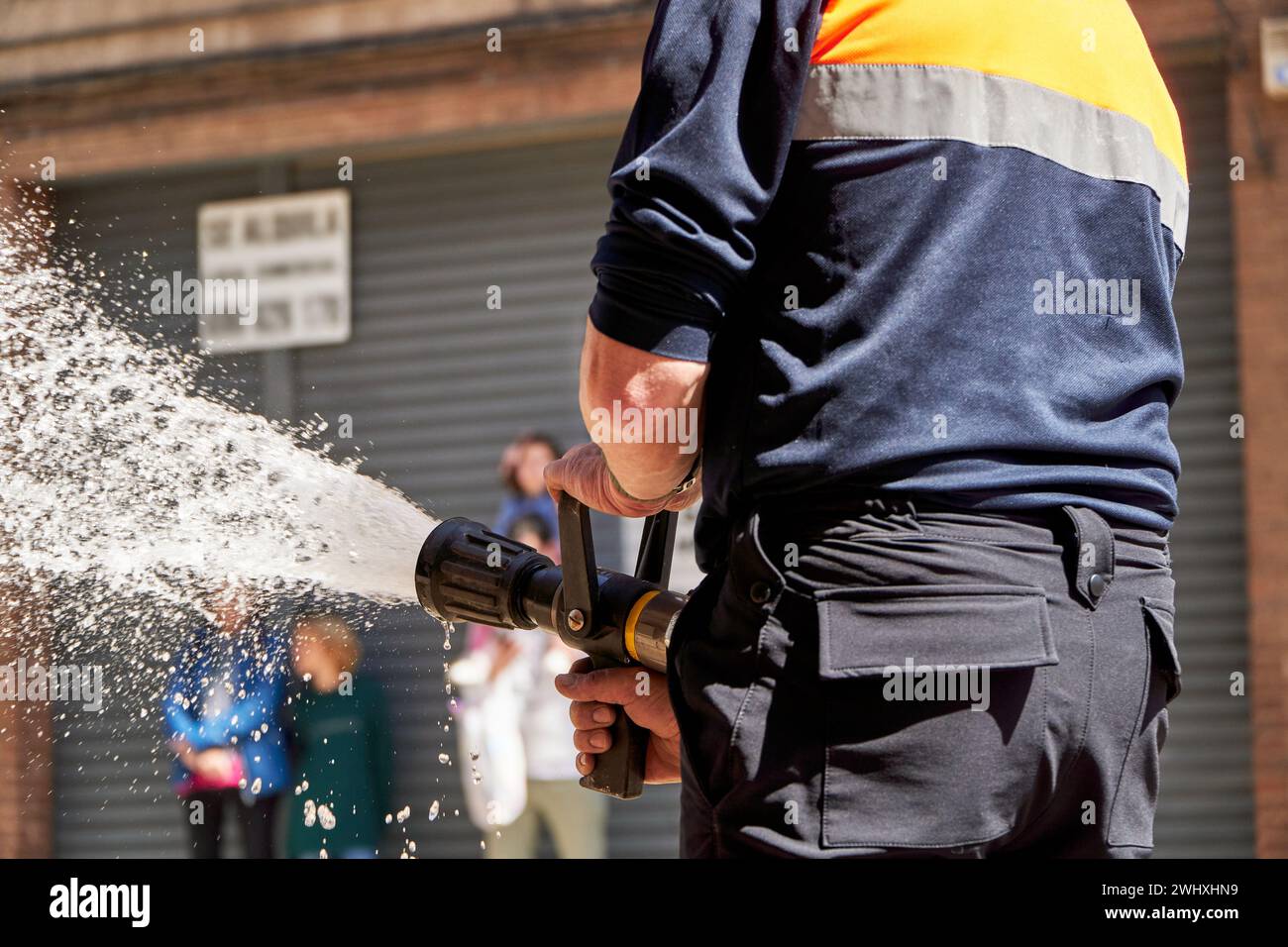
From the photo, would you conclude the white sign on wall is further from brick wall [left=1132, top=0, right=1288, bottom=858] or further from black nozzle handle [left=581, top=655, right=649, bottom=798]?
black nozzle handle [left=581, top=655, right=649, bottom=798]

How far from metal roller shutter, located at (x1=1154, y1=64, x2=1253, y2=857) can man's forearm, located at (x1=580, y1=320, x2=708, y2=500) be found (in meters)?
5.56

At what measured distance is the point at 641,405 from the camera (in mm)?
1831

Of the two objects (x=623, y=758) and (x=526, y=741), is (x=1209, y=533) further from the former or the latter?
(x=623, y=758)

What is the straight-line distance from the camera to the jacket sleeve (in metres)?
1.71

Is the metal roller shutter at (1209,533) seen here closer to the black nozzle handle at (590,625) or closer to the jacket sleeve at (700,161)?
the black nozzle handle at (590,625)

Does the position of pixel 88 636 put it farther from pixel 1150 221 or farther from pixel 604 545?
pixel 604 545

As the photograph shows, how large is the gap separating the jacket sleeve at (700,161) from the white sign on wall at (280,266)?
666 cm

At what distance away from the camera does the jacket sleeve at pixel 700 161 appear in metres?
1.71

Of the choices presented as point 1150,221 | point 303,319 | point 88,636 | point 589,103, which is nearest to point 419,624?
point 303,319

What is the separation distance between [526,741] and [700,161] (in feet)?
15.1

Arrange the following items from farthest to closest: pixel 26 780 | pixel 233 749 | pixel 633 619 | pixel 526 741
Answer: pixel 26 780, pixel 233 749, pixel 526 741, pixel 633 619

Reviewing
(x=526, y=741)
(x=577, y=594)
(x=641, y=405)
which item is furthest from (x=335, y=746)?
(x=641, y=405)

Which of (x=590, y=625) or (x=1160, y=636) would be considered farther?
(x=590, y=625)

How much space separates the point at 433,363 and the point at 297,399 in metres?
0.81
